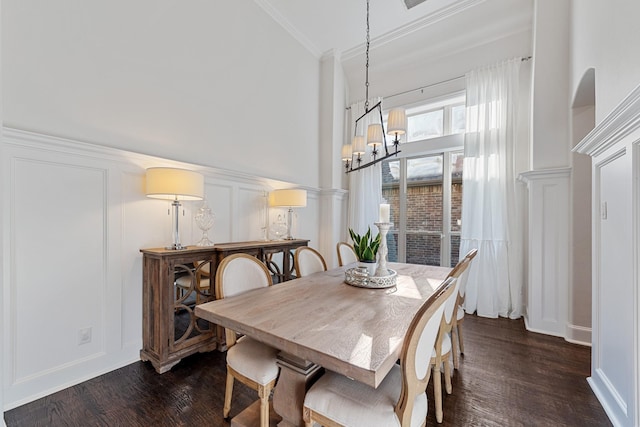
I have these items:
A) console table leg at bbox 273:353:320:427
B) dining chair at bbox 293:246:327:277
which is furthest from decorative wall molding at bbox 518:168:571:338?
console table leg at bbox 273:353:320:427

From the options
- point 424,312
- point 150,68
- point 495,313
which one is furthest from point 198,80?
point 495,313

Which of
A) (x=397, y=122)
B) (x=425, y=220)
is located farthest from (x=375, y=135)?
→ (x=425, y=220)

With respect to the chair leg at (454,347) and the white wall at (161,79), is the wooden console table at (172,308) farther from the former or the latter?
the chair leg at (454,347)

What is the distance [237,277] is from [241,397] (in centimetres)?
79

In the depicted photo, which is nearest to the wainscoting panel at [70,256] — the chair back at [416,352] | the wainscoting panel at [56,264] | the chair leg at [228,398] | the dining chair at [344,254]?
the wainscoting panel at [56,264]

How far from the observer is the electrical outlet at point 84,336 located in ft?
6.30

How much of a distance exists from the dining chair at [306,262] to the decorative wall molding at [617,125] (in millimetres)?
2104

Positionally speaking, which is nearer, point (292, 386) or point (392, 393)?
point (392, 393)

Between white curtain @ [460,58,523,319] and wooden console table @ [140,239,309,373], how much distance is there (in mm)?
2946

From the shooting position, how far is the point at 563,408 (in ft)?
5.52

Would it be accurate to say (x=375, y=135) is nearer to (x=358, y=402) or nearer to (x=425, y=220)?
(x=358, y=402)

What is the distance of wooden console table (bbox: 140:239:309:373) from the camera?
6.73ft

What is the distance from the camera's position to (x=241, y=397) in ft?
5.76

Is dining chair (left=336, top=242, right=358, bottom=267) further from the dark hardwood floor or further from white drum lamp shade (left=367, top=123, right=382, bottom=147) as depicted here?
the dark hardwood floor
